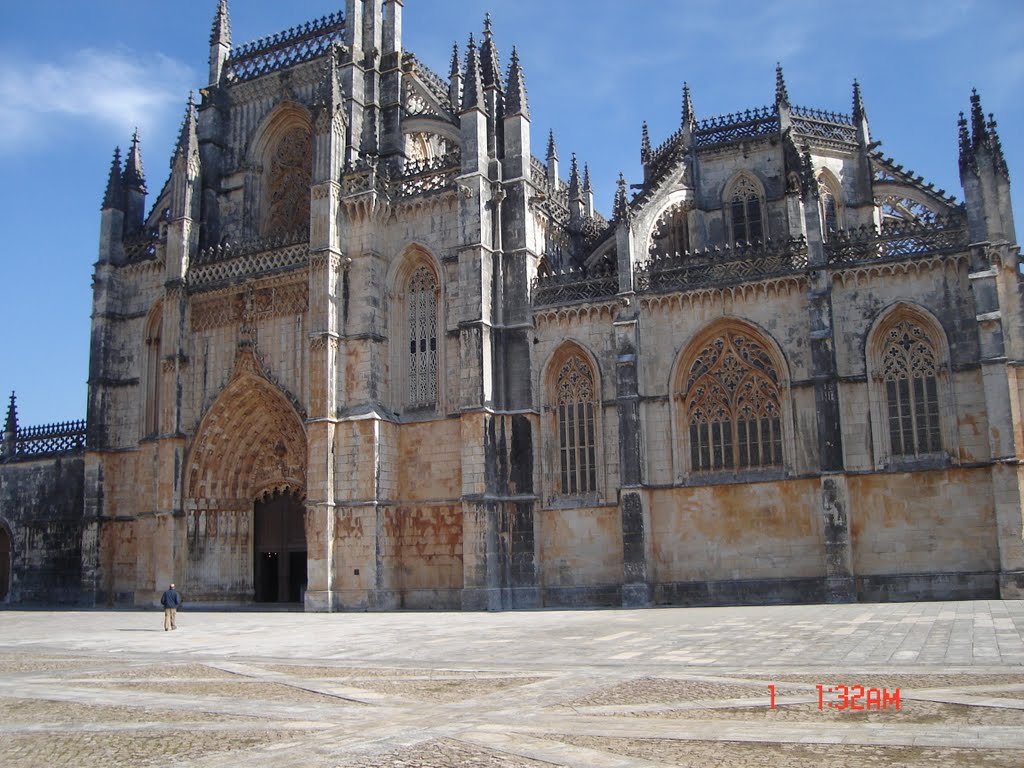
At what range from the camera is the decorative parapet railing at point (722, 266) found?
1050 inches

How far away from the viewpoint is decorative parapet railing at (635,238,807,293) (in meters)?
26.7

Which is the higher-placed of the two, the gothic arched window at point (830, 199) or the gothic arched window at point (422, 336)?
the gothic arched window at point (830, 199)

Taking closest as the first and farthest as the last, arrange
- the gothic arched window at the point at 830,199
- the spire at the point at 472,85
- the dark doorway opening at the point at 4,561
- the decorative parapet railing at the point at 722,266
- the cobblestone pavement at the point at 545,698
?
the cobblestone pavement at the point at 545,698 → the decorative parapet railing at the point at 722,266 → the spire at the point at 472,85 → the gothic arched window at the point at 830,199 → the dark doorway opening at the point at 4,561

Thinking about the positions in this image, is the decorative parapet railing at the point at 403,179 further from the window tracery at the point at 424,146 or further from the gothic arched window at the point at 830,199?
the gothic arched window at the point at 830,199

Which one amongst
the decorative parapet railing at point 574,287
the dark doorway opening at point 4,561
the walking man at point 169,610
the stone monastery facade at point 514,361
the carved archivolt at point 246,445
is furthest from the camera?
the dark doorway opening at point 4,561

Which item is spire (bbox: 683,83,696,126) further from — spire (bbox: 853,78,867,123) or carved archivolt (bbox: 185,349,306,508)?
carved archivolt (bbox: 185,349,306,508)

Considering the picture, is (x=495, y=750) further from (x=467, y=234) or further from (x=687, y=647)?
(x=467, y=234)

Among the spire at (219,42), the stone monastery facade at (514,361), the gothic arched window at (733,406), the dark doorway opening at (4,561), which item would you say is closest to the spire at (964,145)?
the stone monastery facade at (514,361)

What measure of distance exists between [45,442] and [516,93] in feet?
75.0

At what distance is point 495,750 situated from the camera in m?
7.50

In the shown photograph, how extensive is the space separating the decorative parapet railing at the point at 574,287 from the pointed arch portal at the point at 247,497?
31.1 feet

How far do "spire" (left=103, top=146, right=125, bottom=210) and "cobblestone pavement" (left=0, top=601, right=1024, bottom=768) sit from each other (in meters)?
23.1
